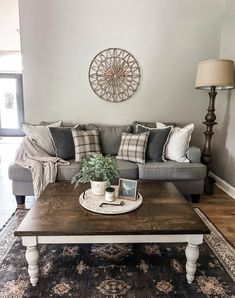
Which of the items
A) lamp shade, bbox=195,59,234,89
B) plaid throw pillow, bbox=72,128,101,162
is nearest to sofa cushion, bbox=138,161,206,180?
plaid throw pillow, bbox=72,128,101,162

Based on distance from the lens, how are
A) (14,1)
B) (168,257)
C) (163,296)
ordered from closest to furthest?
(163,296), (168,257), (14,1)

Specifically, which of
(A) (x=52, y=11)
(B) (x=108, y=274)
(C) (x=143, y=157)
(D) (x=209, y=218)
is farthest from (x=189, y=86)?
(B) (x=108, y=274)

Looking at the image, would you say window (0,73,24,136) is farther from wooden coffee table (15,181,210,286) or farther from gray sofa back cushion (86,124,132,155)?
wooden coffee table (15,181,210,286)

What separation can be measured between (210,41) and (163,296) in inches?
134

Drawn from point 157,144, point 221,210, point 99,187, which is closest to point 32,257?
point 99,187

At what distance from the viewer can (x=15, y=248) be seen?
6.52 ft

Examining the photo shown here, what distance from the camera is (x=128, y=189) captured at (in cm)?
190

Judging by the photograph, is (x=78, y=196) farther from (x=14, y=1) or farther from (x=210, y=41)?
(x=14, y=1)

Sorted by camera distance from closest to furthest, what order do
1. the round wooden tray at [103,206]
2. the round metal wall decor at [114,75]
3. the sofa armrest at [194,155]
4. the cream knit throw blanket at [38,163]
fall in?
1. the round wooden tray at [103,206]
2. the cream knit throw blanket at [38,163]
3. the sofa armrest at [194,155]
4. the round metal wall decor at [114,75]

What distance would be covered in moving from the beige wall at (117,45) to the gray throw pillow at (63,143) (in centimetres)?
65

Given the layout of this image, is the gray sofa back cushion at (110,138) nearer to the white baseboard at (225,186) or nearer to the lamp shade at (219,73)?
the lamp shade at (219,73)

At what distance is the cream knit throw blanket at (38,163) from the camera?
8.73 feet

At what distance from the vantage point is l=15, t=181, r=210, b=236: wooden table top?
1.48m

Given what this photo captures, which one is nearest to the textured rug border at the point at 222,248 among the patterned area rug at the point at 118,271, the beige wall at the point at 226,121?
the patterned area rug at the point at 118,271
